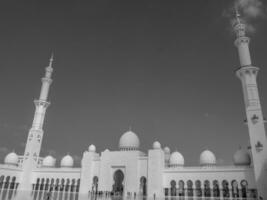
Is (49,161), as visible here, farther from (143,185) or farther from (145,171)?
(145,171)

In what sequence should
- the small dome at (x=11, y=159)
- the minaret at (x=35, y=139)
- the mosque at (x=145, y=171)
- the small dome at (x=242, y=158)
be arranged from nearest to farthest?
1. the mosque at (x=145, y=171)
2. the small dome at (x=242, y=158)
3. the minaret at (x=35, y=139)
4. the small dome at (x=11, y=159)

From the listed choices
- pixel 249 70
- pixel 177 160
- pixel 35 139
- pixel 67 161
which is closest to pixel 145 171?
pixel 177 160

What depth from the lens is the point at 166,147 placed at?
37438 mm

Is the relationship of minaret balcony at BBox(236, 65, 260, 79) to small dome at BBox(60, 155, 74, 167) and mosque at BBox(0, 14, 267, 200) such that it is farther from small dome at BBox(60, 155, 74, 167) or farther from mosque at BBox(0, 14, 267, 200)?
small dome at BBox(60, 155, 74, 167)

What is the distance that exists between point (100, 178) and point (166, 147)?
12.9 m

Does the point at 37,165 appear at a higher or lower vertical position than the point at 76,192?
higher

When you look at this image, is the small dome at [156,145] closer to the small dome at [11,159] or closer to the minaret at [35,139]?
the minaret at [35,139]

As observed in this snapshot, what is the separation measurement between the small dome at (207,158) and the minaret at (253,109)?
613 centimetres

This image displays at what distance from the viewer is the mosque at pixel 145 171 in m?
23.1

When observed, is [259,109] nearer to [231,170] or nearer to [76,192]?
[231,170]

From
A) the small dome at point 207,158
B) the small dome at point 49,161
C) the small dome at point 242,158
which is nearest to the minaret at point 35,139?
the small dome at point 49,161

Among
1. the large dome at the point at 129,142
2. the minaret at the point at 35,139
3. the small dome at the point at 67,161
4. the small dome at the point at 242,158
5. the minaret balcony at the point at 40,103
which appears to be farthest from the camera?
the minaret balcony at the point at 40,103

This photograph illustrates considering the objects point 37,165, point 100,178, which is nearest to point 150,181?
point 100,178

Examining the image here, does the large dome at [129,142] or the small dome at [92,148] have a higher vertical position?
the large dome at [129,142]
